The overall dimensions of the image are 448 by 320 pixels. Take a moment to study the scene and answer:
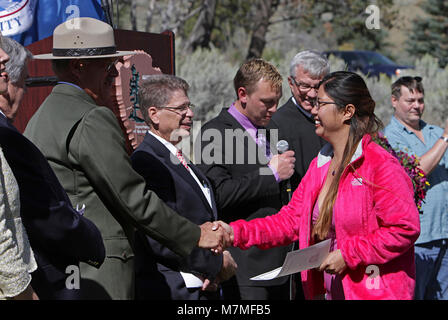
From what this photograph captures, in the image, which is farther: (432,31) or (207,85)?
(432,31)

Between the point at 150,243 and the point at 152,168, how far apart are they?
16.8 inches

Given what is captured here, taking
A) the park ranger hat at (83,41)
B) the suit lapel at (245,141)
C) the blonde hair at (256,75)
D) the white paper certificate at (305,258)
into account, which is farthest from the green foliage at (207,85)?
the white paper certificate at (305,258)

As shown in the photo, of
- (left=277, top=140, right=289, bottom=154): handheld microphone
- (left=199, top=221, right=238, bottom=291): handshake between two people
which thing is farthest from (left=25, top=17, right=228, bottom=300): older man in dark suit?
(left=277, top=140, right=289, bottom=154): handheld microphone

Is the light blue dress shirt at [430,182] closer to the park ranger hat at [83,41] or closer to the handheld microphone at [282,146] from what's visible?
the handheld microphone at [282,146]

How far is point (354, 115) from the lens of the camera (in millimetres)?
3834

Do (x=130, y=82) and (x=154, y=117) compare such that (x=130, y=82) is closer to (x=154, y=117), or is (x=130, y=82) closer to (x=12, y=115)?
(x=154, y=117)

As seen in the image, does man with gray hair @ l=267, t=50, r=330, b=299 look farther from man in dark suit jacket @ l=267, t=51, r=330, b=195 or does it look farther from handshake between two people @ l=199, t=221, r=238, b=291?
handshake between two people @ l=199, t=221, r=238, b=291

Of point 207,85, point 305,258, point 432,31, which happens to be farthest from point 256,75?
point 432,31

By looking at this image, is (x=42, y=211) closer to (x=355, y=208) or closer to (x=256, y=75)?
(x=355, y=208)

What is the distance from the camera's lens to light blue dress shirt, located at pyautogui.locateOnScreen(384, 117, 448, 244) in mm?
6262

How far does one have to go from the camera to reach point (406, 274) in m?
3.66

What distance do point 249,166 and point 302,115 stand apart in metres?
0.94

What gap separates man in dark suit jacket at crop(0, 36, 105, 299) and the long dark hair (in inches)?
47.3

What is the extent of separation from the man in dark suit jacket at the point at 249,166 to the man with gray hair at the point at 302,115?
38 centimetres
